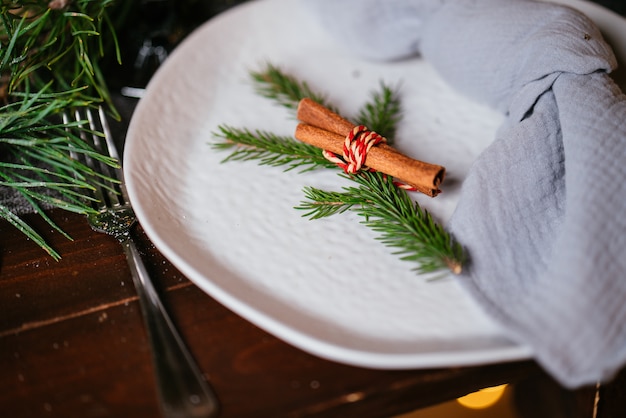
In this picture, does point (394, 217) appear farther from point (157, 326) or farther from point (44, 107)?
point (44, 107)

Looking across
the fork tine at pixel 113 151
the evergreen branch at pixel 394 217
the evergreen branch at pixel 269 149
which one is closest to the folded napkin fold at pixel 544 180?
the evergreen branch at pixel 394 217

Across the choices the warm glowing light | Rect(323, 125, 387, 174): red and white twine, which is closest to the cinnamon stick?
Rect(323, 125, 387, 174): red and white twine

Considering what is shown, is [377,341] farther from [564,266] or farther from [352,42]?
[352,42]

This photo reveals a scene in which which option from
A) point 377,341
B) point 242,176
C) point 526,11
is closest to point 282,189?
point 242,176

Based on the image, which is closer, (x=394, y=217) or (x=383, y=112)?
(x=394, y=217)

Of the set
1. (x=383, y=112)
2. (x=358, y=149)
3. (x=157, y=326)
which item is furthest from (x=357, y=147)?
(x=157, y=326)

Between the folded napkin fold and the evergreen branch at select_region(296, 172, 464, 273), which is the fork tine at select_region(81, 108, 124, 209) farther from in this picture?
the folded napkin fold

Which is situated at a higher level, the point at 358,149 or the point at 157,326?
the point at 358,149
